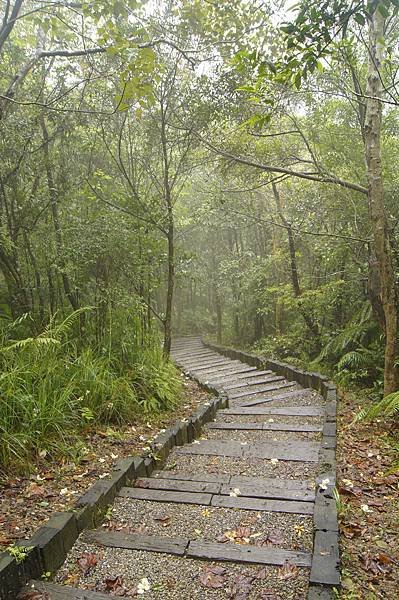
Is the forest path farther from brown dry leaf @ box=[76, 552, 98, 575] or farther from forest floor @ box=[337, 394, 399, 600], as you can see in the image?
forest floor @ box=[337, 394, 399, 600]

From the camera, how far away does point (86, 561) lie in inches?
89.8

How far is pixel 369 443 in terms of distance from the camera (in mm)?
4152

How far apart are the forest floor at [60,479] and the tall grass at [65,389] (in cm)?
14

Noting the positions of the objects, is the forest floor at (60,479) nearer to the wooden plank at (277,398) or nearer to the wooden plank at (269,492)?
the wooden plank at (269,492)

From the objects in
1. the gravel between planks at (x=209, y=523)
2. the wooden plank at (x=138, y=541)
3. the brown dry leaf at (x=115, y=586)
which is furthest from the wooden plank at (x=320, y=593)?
the brown dry leaf at (x=115, y=586)

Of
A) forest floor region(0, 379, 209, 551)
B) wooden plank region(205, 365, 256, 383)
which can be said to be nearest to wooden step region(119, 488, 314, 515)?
forest floor region(0, 379, 209, 551)

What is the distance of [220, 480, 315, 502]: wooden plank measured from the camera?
3.00 meters

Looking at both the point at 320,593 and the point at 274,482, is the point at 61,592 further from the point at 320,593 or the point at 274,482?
the point at 274,482

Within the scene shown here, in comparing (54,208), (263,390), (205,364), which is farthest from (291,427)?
(205,364)

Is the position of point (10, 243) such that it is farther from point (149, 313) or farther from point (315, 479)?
point (315, 479)

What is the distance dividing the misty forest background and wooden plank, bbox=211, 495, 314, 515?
1532 millimetres

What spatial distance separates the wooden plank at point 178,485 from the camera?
10.5 feet

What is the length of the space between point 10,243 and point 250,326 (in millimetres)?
10375

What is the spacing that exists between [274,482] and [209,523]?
85cm
